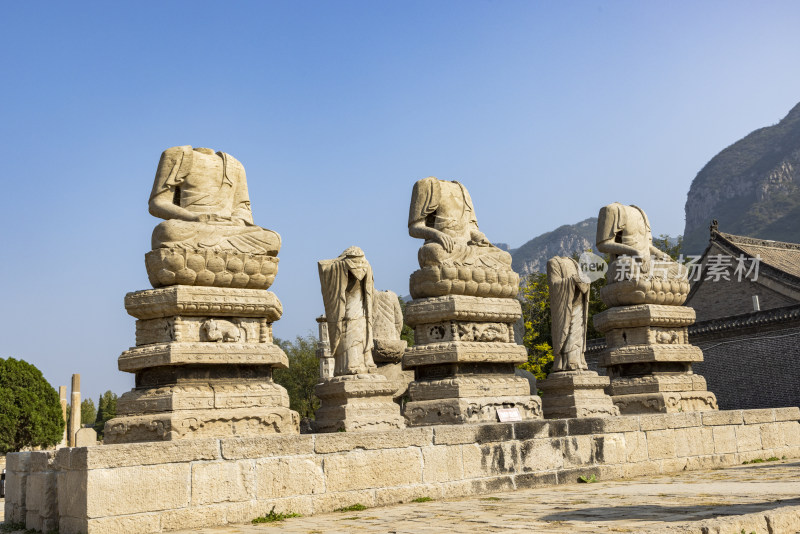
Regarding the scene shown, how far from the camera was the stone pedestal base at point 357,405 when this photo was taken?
7734mm

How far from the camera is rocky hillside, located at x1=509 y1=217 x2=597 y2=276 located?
12151 cm

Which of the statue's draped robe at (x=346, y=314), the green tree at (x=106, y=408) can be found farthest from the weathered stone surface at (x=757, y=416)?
the green tree at (x=106, y=408)

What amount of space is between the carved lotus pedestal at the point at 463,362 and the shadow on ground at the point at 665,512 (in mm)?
2873

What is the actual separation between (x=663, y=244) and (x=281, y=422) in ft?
95.3

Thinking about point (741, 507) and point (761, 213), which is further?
point (761, 213)

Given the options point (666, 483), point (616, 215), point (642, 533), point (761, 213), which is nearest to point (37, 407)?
point (616, 215)

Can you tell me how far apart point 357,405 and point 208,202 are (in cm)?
253

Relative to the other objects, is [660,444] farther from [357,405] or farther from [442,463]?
[357,405]

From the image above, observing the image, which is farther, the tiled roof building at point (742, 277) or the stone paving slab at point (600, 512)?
the tiled roof building at point (742, 277)

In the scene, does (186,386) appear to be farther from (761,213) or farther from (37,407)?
(761,213)

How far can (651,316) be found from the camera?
1091cm

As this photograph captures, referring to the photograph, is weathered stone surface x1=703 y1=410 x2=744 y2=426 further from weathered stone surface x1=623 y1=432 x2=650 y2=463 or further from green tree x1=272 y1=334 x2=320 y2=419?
green tree x1=272 y1=334 x2=320 y2=419

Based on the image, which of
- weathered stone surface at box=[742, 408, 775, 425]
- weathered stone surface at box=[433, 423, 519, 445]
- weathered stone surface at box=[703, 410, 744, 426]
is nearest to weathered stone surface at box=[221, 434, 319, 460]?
weathered stone surface at box=[433, 423, 519, 445]

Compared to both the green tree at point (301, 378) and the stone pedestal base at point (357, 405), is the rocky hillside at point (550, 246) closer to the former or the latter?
the green tree at point (301, 378)
